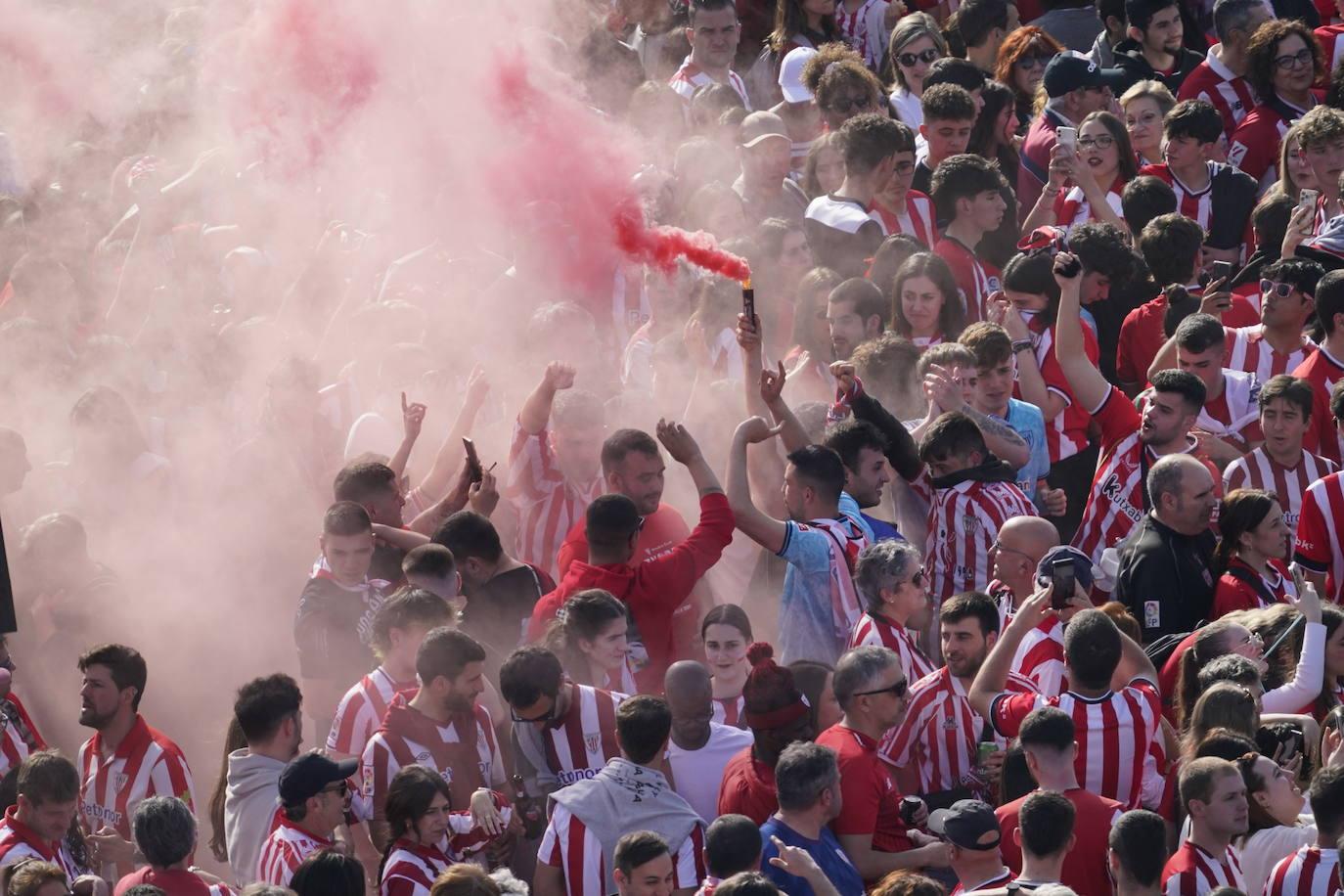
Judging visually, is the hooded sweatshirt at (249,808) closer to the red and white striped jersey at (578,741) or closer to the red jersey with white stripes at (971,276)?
the red and white striped jersey at (578,741)

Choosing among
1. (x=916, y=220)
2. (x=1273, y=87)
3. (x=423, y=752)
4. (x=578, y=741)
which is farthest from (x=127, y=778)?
(x=1273, y=87)

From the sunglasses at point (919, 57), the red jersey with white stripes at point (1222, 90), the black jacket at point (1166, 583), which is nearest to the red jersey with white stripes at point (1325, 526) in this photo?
the black jacket at point (1166, 583)

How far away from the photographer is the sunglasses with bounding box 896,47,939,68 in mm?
9953

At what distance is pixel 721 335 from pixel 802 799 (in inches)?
127

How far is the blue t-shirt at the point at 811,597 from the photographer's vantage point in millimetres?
6184

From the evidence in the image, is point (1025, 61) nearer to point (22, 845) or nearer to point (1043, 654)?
point (1043, 654)

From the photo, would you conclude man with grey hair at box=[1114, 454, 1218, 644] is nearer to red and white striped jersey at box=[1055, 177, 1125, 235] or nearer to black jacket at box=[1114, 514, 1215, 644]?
black jacket at box=[1114, 514, 1215, 644]

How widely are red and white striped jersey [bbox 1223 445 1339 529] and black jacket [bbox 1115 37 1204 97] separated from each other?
11.9ft

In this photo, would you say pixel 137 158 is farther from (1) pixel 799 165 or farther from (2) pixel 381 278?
(1) pixel 799 165

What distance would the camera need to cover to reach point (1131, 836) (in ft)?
15.2

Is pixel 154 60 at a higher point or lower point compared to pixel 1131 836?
higher

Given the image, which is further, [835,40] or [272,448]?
[835,40]

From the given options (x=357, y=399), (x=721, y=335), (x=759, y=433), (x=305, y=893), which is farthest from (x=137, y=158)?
(x=305, y=893)

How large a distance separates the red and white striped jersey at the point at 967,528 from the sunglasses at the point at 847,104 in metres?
3.20
